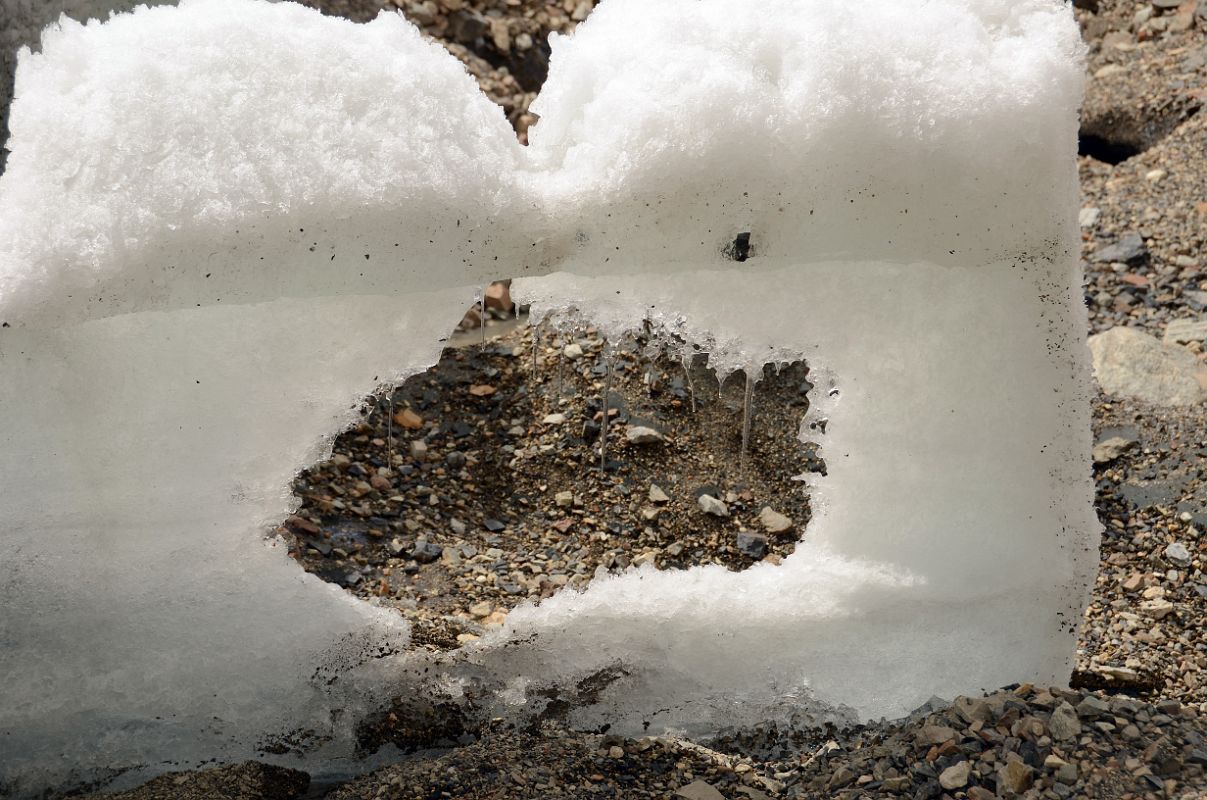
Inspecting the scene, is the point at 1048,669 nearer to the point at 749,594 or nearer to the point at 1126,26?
the point at 749,594

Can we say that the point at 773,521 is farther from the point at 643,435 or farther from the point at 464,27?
the point at 464,27

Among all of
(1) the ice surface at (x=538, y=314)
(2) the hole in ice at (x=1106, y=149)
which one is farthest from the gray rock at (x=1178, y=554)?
(2) the hole in ice at (x=1106, y=149)

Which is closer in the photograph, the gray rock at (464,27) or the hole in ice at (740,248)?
the hole in ice at (740,248)

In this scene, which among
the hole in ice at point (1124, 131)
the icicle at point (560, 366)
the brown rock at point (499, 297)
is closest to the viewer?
the icicle at point (560, 366)

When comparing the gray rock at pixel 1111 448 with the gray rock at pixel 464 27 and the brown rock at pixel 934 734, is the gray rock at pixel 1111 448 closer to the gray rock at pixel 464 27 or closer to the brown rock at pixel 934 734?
the brown rock at pixel 934 734

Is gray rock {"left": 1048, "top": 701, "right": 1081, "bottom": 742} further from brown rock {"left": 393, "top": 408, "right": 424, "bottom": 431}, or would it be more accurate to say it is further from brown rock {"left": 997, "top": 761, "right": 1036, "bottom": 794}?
brown rock {"left": 393, "top": 408, "right": 424, "bottom": 431}

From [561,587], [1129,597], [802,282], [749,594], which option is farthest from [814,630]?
[1129,597]

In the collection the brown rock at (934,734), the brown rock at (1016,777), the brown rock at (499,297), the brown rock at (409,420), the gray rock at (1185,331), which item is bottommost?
the brown rock at (1016,777)
